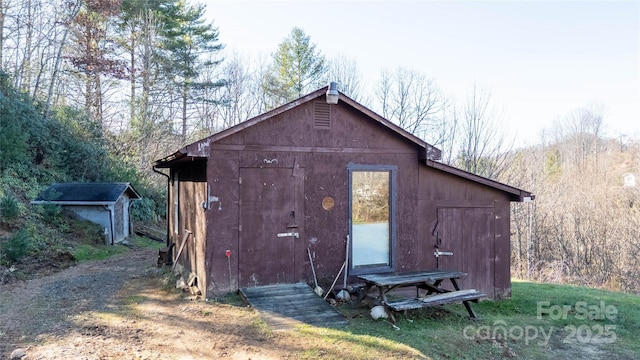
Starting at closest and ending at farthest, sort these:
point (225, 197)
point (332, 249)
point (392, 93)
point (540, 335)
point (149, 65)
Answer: point (540, 335)
point (225, 197)
point (332, 249)
point (149, 65)
point (392, 93)

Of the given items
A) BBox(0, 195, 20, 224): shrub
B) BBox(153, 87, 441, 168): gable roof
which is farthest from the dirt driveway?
BBox(0, 195, 20, 224): shrub

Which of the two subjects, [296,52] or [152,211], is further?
[296,52]

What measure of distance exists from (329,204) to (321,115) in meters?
1.61

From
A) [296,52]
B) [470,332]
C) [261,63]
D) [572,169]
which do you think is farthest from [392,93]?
[470,332]

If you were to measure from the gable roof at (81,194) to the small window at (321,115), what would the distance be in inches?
346

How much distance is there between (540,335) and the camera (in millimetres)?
6234

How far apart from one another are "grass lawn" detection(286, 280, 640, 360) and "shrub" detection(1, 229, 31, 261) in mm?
7328

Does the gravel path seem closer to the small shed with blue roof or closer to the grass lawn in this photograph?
the small shed with blue roof

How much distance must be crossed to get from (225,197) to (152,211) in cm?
1313

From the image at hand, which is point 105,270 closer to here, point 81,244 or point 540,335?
point 81,244

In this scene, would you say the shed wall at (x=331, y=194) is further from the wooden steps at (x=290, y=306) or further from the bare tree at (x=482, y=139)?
the bare tree at (x=482, y=139)

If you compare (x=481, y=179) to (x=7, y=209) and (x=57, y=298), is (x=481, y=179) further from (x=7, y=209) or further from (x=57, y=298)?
(x=7, y=209)

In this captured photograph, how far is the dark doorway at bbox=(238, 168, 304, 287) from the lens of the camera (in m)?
6.81

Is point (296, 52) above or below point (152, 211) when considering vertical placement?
above
